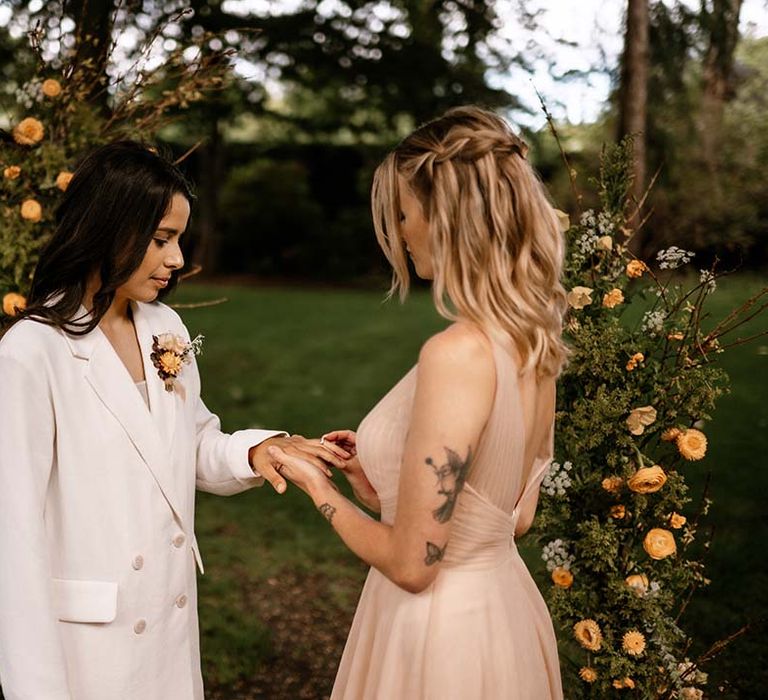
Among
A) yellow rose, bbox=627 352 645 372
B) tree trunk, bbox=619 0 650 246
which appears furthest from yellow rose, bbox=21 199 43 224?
tree trunk, bbox=619 0 650 246

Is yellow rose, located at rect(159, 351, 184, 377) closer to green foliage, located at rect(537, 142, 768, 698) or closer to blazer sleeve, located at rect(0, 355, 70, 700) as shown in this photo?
blazer sleeve, located at rect(0, 355, 70, 700)

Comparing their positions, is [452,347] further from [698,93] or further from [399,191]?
[698,93]

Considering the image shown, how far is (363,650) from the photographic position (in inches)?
84.0

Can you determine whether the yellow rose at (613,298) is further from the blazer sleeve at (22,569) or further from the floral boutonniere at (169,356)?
the blazer sleeve at (22,569)

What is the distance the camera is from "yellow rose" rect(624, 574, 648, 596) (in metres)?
2.73

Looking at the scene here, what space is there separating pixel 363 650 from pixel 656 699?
1215mm

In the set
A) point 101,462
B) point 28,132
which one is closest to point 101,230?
→ point 101,462

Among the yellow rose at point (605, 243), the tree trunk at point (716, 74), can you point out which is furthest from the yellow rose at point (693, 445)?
the tree trunk at point (716, 74)

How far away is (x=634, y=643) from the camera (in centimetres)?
270

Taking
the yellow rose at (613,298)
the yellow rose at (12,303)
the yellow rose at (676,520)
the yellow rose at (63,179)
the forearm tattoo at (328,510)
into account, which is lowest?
the yellow rose at (676,520)

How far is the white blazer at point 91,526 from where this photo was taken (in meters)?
1.96

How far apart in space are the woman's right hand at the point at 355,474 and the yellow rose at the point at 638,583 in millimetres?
939

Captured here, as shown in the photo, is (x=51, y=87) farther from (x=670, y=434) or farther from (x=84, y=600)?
(x=670, y=434)

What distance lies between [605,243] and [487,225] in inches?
43.5
